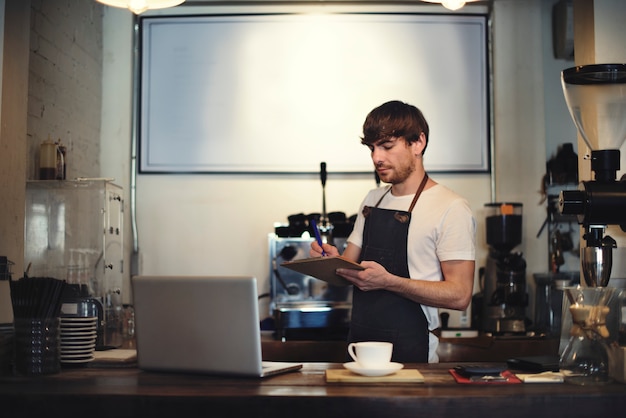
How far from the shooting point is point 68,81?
4133 mm

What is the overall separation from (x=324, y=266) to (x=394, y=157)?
57 centimetres

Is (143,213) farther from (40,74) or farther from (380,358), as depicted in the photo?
(380,358)

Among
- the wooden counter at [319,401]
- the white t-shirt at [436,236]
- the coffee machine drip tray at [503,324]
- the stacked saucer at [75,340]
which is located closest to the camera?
the wooden counter at [319,401]

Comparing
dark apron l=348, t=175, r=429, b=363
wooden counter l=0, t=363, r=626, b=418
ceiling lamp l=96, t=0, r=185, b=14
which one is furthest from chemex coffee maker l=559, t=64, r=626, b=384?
ceiling lamp l=96, t=0, r=185, b=14

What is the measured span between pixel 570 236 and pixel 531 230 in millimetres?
289

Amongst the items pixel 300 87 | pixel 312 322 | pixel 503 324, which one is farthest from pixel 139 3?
pixel 503 324

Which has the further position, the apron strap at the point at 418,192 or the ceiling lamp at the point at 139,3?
the apron strap at the point at 418,192

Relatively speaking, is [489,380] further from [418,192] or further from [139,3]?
[139,3]

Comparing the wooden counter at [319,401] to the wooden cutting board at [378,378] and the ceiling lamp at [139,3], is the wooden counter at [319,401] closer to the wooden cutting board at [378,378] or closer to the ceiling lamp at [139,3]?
the wooden cutting board at [378,378]

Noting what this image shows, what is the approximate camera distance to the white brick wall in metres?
3.74

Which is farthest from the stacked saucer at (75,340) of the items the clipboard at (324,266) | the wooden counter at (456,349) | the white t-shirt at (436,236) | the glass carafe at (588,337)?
the wooden counter at (456,349)

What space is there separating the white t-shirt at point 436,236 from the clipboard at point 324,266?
293 mm

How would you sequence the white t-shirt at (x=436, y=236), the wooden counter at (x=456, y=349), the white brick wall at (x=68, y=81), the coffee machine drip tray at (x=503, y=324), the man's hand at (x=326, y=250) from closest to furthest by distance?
the white t-shirt at (x=436, y=236), the man's hand at (x=326, y=250), the white brick wall at (x=68, y=81), the wooden counter at (x=456, y=349), the coffee machine drip tray at (x=503, y=324)

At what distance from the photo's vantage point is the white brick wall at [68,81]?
3.74m
